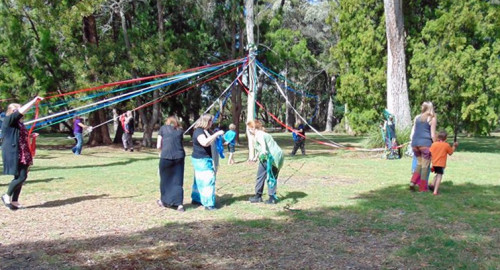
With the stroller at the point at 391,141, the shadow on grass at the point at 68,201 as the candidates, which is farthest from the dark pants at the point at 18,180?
the stroller at the point at 391,141

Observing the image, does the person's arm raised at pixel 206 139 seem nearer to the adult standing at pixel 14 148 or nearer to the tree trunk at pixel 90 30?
the adult standing at pixel 14 148

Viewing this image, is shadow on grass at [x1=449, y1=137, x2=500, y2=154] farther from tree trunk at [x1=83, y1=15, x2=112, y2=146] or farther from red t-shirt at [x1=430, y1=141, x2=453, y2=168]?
tree trunk at [x1=83, y1=15, x2=112, y2=146]

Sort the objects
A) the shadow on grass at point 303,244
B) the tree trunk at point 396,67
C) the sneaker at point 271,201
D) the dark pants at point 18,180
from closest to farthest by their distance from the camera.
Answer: the shadow on grass at point 303,244, the dark pants at point 18,180, the sneaker at point 271,201, the tree trunk at point 396,67

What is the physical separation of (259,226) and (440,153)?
395 cm

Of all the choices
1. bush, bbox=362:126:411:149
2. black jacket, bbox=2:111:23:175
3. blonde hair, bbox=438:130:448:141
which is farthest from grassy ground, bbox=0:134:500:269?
bush, bbox=362:126:411:149

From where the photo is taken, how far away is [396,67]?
1653cm

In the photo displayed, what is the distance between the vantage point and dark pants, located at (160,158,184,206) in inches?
274

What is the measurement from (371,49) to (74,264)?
1648 centimetres

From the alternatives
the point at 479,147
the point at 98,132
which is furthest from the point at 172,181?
the point at 479,147

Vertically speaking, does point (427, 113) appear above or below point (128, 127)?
above

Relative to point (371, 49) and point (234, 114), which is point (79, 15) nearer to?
point (234, 114)

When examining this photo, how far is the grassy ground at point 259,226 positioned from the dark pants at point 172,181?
0.63 feet

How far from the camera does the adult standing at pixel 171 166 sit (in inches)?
274

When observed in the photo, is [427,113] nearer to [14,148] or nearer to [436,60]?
[14,148]
